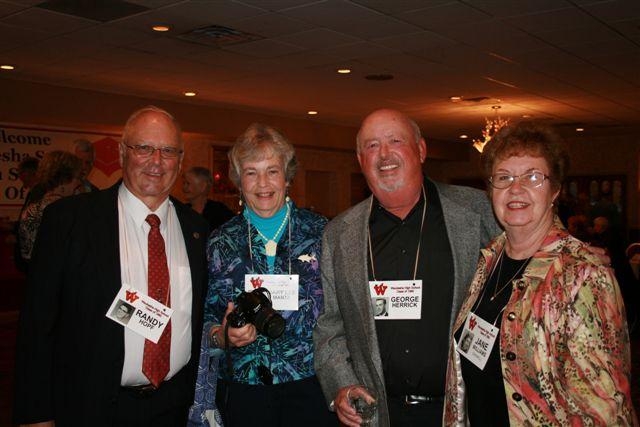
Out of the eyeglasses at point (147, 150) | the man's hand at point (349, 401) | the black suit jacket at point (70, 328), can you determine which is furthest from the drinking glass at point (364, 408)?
the eyeglasses at point (147, 150)

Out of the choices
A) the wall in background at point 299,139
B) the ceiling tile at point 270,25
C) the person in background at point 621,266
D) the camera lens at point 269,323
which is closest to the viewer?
the camera lens at point 269,323

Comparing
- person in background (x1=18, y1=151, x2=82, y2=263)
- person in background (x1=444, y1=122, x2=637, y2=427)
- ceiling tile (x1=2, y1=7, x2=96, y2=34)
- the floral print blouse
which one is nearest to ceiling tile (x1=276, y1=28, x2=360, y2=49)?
ceiling tile (x1=2, y1=7, x2=96, y2=34)

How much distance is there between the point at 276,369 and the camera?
2.22m

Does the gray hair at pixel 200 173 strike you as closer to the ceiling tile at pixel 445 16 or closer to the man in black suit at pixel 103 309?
Answer: the ceiling tile at pixel 445 16

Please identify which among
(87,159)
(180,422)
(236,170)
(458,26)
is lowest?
(180,422)

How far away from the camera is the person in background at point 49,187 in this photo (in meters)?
4.05

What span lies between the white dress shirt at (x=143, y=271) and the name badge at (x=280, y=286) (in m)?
0.26

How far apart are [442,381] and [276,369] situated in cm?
60

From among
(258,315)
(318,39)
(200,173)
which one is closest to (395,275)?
(258,315)

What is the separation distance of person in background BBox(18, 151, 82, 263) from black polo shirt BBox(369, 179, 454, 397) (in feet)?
8.90

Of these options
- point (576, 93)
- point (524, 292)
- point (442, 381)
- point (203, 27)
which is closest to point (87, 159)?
point (203, 27)

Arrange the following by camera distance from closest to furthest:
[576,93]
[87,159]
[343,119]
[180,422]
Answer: [180,422] → [87,159] → [576,93] → [343,119]

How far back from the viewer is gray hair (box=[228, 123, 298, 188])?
2.35m

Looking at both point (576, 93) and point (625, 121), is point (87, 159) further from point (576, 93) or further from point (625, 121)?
point (625, 121)
